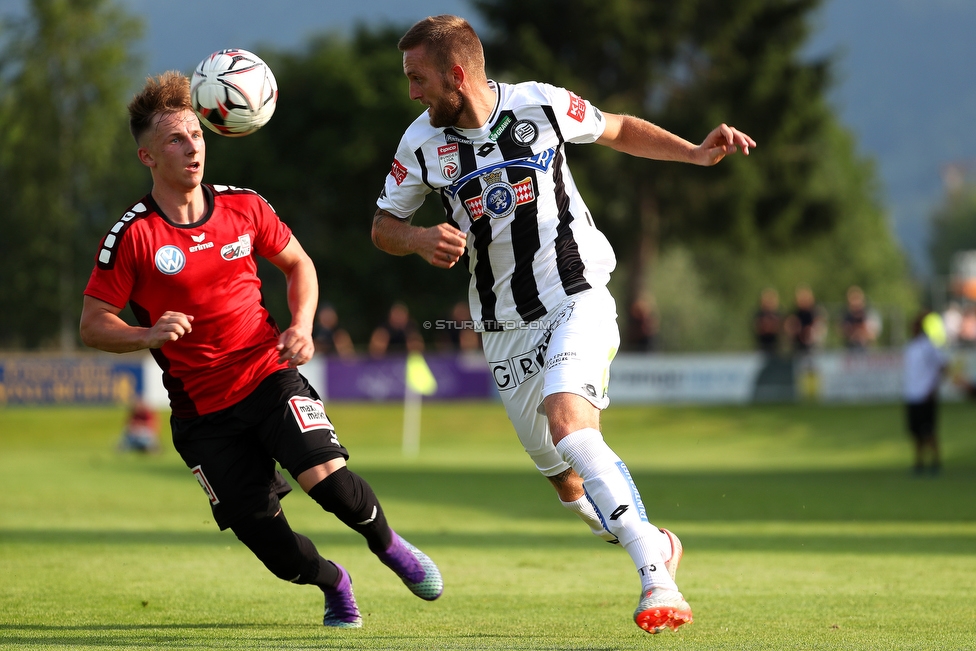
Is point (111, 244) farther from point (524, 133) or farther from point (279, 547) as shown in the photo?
point (524, 133)

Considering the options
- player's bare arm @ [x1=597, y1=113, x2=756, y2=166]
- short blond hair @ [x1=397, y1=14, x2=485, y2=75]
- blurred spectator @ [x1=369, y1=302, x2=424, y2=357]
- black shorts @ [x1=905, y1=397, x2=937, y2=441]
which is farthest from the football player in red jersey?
blurred spectator @ [x1=369, y1=302, x2=424, y2=357]

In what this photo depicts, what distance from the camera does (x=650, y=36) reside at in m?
46.6

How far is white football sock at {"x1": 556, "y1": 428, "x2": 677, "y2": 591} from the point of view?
515 centimetres

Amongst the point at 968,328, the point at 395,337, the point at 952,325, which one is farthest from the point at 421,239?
the point at 952,325

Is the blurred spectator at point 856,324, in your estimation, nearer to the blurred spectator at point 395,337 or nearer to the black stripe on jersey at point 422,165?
the blurred spectator at point 395,337

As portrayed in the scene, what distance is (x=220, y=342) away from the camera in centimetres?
592

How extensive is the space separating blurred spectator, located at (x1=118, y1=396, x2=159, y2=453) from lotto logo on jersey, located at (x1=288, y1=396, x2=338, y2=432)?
18.6m

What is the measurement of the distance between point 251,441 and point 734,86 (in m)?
43.4

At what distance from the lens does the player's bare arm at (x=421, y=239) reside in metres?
5.50

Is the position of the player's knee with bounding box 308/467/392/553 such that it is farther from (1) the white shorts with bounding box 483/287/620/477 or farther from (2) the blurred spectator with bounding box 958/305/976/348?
(2) the blurred spectator with bounding box 958/305/976/348

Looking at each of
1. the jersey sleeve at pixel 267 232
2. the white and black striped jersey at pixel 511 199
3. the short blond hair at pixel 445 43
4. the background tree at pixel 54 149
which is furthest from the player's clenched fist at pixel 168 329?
the background tree at pixel 54 149

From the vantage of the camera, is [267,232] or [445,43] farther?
[267,232]

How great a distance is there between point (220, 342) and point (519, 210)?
1.63m

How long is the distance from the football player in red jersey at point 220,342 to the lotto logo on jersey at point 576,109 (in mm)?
1624
